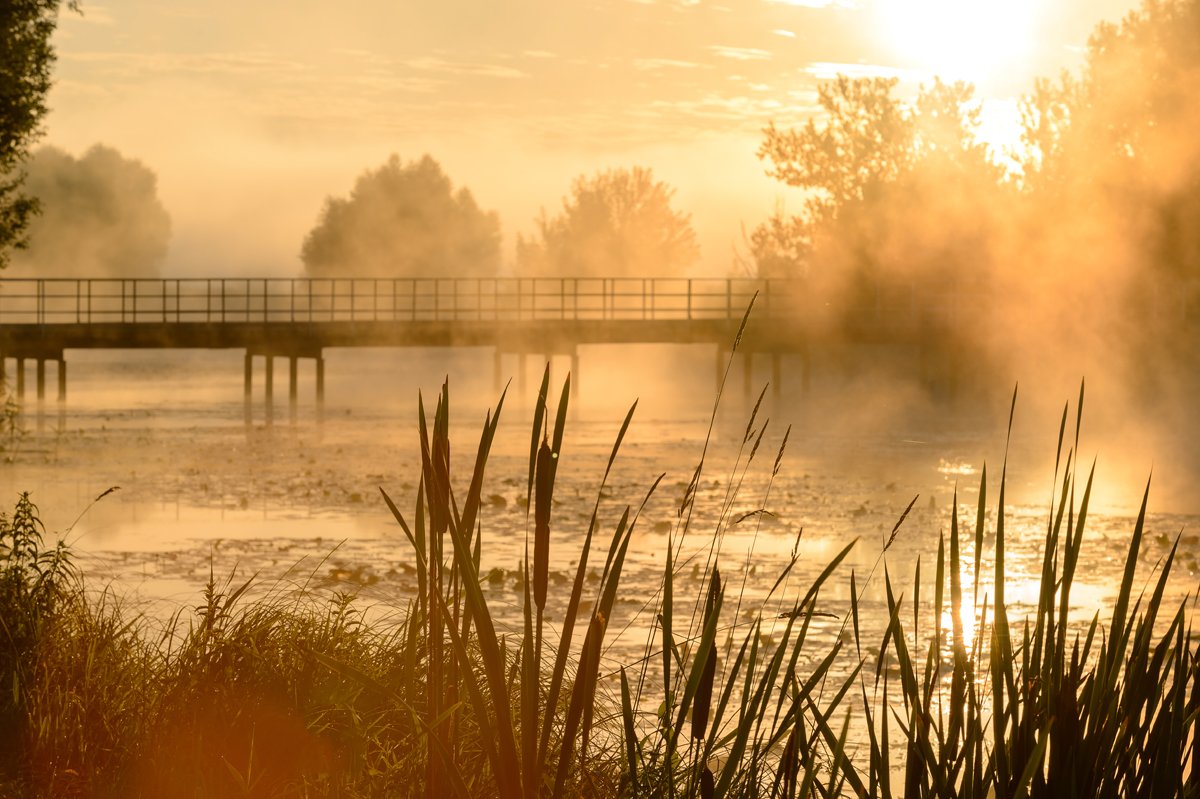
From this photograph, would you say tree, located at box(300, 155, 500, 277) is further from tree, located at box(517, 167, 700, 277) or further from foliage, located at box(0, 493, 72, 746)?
foliage, located at box(0, 493, 72, 746)

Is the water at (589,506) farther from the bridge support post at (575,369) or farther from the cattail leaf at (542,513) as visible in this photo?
the bridge support post at (575,369)

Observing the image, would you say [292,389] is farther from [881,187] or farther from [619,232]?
[619,232]

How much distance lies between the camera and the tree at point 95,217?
79.7 metres

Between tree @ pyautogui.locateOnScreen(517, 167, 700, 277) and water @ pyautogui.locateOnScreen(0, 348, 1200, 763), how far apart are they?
119 ft

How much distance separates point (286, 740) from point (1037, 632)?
247cm

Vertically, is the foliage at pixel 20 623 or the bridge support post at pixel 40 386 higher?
the foliage at pixel 20 623

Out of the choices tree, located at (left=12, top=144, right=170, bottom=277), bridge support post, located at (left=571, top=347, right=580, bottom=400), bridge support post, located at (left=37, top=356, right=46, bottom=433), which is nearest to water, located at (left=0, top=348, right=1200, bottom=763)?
bridge support post, located at (left=37, top=356, right=46, bottom=433)

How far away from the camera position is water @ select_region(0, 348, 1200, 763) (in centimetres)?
961

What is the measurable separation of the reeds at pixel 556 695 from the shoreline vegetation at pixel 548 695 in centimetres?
1

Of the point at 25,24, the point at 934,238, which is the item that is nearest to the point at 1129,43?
the point at 934,238

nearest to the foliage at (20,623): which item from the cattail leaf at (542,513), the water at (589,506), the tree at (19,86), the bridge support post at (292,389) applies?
the water at (589,506)

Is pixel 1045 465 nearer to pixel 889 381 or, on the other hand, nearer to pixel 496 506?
pixel 496 506

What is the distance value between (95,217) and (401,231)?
18792 mm

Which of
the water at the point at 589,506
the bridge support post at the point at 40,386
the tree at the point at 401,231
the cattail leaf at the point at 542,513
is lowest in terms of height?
the bridge support post at the point at 40,386
